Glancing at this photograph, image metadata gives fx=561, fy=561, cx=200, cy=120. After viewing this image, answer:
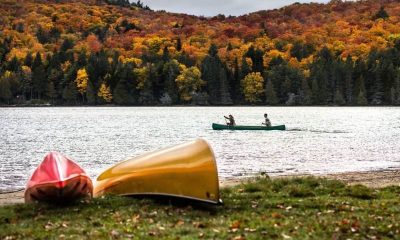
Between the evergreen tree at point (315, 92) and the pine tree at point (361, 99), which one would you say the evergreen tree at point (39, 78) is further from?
the pine tree at point (361, 99)

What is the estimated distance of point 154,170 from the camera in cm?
1652

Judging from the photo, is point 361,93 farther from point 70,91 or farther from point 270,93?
point 70,91

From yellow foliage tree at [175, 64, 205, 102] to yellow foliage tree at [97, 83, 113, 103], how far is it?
21146 mm

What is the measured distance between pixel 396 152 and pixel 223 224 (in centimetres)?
3313

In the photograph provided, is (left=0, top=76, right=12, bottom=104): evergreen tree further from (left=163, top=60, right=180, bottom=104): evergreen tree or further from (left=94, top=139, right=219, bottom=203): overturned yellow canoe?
(left=94, top=139, right=219, bottom=203): overturned yellow canoe

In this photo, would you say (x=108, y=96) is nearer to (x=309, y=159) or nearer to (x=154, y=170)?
(x=309, y=159)

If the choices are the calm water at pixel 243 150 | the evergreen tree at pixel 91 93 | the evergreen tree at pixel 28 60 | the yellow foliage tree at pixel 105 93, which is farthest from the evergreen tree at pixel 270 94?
the calm water at pixel 243 150

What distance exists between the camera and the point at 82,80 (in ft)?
566

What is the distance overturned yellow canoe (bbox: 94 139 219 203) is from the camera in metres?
15.7

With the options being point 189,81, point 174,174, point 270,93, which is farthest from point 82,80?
point 174,174

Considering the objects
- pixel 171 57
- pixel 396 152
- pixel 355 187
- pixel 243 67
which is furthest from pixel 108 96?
A: pixel 355 187

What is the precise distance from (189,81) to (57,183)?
149 meters

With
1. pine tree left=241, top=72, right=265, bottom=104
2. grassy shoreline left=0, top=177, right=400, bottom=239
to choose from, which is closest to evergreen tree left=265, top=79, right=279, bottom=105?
pine tree left=241, top=72, right=265, bottom=104

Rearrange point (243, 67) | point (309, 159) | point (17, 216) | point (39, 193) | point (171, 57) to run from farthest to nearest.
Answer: point (171, 57) → point (243, 67) → point (309, 159) → point (39, 193) → point (17, 216)
